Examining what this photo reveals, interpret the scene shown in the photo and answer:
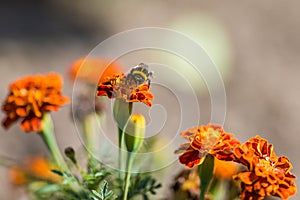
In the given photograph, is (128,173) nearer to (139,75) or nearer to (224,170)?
(139,75)

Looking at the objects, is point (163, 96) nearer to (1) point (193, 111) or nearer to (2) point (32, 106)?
(1) point (193, 111)

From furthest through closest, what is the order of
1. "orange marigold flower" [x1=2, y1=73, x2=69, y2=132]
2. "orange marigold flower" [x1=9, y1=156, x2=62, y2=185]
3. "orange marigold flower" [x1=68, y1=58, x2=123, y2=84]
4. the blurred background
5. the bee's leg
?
1. the blurred background
2. "orange marigold flower" [x1=68, y1=58, x2=123, y2=84]
3. "orange marigold flower" [x1=9, y1=156, x2=62, y2=185]
4. "orange marigold flower" [x1=2, y1=73, x2=69, y2=132]
5. the bee's leg

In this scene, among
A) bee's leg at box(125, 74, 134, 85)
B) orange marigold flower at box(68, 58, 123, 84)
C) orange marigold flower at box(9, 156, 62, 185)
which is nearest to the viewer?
bee's leg at box(125, 74, 134, 85)

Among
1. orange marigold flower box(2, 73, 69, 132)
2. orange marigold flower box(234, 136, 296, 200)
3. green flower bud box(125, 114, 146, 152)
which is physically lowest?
orange marigold flower box(234, 136, 296, 200)

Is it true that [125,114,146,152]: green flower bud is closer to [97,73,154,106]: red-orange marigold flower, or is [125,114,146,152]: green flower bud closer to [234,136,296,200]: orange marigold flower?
[97,73,154,106]: red-orange marigold flower

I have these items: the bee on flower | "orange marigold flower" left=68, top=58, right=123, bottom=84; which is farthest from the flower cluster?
"orange marigold flower" left=68, top=58, right=123, bottom=84

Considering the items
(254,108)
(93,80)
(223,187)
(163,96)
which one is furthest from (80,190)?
(254,108)

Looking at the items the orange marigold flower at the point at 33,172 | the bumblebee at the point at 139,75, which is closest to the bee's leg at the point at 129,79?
the bumblebee at the point at 139,75
